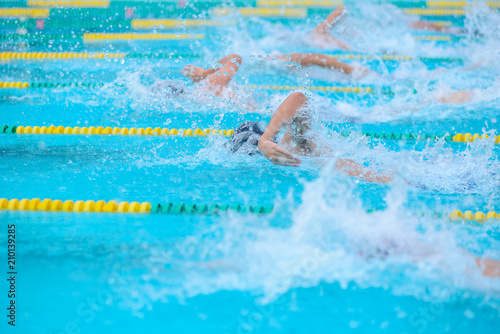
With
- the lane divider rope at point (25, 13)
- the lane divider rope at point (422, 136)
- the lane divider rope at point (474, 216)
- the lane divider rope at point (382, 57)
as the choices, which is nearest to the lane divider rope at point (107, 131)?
the lane divider rope at point (422, 136)

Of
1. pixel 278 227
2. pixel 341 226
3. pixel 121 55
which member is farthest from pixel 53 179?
pixel 121 55

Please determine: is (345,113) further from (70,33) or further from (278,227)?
(70,33)

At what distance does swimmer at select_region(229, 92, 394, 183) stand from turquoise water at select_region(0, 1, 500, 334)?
66mm

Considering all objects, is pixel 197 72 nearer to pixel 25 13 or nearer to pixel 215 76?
pixel 215 76

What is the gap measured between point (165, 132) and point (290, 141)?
962mm

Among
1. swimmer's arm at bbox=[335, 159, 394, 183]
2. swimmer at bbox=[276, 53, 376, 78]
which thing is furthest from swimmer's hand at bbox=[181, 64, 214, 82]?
swimmer's arm at bbox=[335, 159, 394, 183]

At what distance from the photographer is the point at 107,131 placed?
3.18 metres

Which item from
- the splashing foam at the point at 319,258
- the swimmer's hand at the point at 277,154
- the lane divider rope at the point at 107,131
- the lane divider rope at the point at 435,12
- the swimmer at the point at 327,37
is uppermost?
the lane divider rope at the point at 435,12

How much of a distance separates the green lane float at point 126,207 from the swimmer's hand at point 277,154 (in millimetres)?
196

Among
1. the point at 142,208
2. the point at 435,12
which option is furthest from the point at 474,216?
the point at 435,12

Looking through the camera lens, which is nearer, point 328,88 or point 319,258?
point 319,258

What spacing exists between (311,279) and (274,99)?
2.18 m

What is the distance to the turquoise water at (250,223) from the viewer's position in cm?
159

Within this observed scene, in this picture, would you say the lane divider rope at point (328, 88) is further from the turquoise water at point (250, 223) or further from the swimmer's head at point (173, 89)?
the swimmer's head at point (173, 89)
